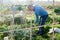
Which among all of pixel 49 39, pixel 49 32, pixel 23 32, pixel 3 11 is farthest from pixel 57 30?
pixel 3 11

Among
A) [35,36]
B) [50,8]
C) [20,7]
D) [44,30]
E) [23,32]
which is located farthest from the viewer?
[50,8]

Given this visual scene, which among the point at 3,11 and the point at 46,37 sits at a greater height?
the point at 3,11

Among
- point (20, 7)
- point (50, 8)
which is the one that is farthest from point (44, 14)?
point (50, 8)

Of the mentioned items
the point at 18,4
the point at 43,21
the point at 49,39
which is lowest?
the point at 49,39

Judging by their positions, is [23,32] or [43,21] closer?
[23,32]

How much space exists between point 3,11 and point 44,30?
2.13 meters

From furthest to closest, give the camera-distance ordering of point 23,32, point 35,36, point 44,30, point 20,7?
point 20,7 → point 44,30 → point 35,36 → point 23,32

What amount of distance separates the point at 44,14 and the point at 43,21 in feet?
0.62

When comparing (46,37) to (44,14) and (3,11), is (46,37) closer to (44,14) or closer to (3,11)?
(44,14)

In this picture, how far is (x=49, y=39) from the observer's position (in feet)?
16.7

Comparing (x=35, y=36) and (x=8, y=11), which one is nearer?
(x=35, y=36)

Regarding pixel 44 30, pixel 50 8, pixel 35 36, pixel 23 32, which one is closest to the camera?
pixel 23 32

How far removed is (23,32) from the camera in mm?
4883

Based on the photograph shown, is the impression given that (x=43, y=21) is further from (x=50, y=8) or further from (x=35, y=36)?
(x=50, y=8)
